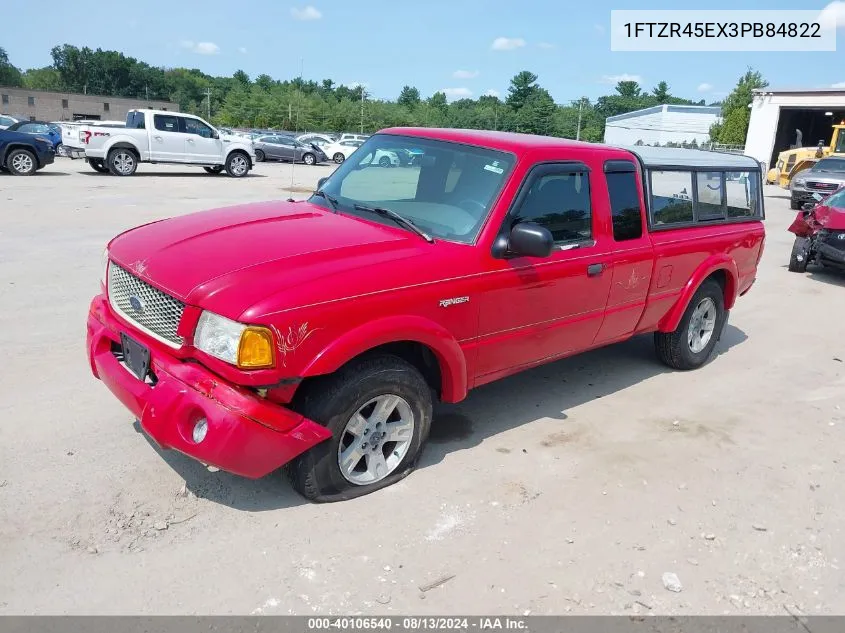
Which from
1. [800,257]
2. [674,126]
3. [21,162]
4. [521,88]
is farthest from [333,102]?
[800,257]

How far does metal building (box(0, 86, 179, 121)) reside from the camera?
287 feet

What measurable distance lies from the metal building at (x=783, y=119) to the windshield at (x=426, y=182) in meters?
40.5

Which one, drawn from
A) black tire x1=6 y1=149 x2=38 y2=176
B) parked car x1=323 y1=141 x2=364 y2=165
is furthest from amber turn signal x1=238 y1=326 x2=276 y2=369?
parked car x1=323 y1=141 x2=364 y2=165

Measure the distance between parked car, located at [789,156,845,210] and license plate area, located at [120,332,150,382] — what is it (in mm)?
20868

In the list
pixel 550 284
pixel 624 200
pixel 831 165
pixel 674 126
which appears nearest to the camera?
pixel 550 284

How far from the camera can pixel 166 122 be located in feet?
66.0

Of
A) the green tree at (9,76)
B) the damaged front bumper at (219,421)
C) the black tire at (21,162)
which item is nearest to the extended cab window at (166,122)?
the black tire at (21,162)

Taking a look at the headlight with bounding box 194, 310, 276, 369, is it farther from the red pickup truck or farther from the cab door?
the cab door

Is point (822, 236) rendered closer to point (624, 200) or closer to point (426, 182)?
point (624, 200)

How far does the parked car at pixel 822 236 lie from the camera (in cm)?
994

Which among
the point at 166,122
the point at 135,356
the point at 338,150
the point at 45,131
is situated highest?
the point at 166,122

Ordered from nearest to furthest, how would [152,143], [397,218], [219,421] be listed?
[219,421] → [397,218] → [152,143]

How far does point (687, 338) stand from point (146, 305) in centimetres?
440

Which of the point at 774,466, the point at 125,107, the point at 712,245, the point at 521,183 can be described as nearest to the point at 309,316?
the point at 521,183
